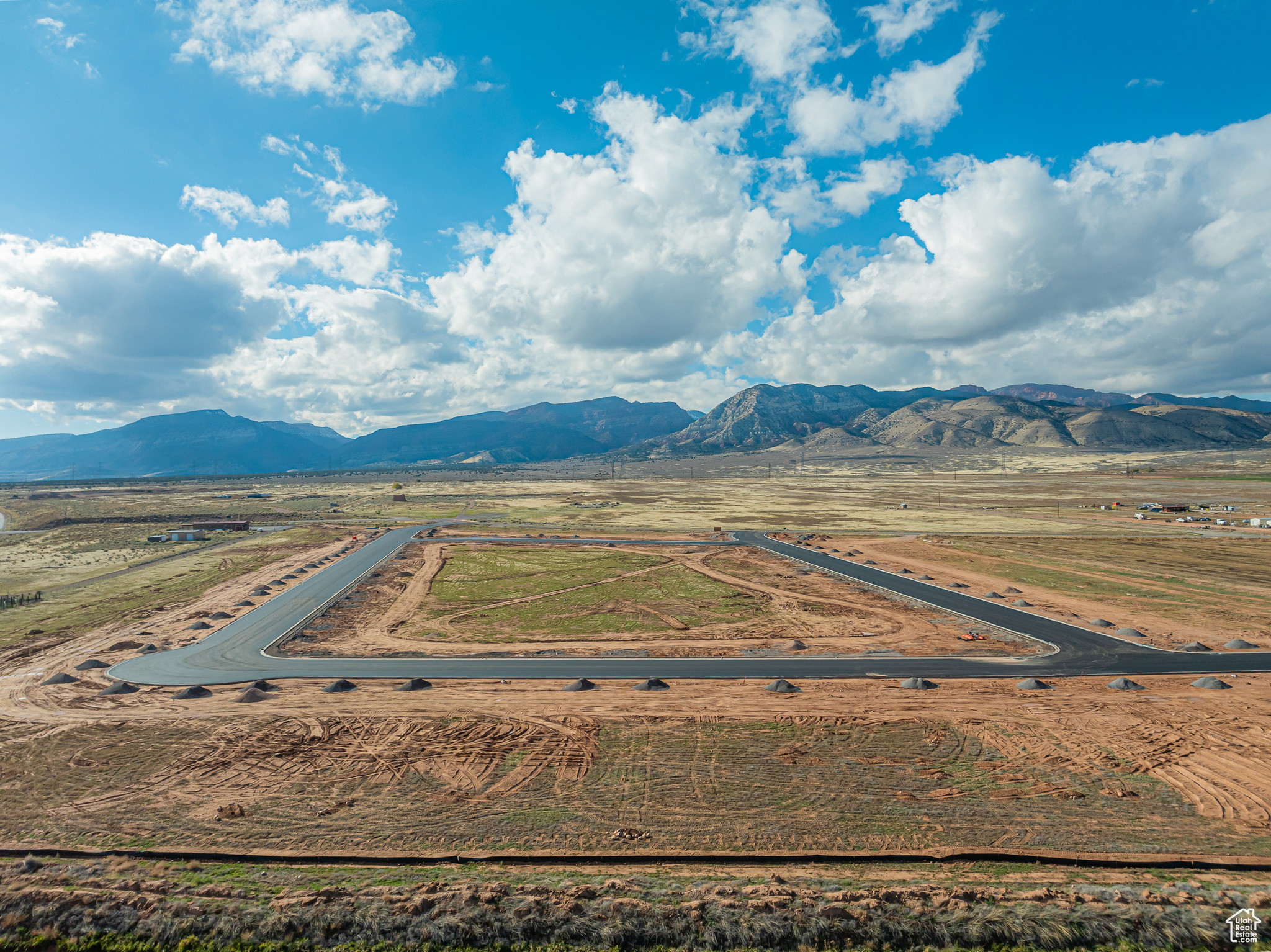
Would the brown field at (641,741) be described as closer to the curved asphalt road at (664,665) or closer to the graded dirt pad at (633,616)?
the graded dirt pad at (633,616)

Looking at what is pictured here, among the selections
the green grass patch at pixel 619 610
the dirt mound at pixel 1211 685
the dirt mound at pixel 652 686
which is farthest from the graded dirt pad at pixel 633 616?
the dirt mound at pixel 1211 685

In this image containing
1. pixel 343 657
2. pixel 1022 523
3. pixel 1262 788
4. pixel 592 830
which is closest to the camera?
pixel 592 830

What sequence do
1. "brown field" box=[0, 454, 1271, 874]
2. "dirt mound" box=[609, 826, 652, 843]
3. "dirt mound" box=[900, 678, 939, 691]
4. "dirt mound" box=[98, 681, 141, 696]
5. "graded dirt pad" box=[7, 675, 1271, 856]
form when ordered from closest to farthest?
"dirt mound" box=[609, 826, 652, 843] → "graded dirt pad" box=[7, 675, 1271, 856] → "brown field" box=[0, 454, 1271, 874] → "dirt mound" box=[98, 681, 141, 696] → "dirt mound" box=[900, 678, 939, 691]

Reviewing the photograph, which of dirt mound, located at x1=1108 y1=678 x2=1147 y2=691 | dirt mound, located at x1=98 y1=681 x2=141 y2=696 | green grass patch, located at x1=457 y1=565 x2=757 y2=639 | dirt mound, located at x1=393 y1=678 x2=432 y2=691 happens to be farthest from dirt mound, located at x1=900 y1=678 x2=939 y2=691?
dirt mound, located at x1=98 y1=681 x2=141 y2=696

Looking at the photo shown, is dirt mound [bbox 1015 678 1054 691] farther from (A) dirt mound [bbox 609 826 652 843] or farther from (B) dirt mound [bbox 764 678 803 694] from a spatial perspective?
(A) dirt mound [bbox 609 826 652 843]

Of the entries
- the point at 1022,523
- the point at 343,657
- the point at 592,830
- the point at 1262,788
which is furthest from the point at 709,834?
the point at 1022,523

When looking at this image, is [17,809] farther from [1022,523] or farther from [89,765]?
[1022,523]

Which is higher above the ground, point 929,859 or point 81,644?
point 81,644
